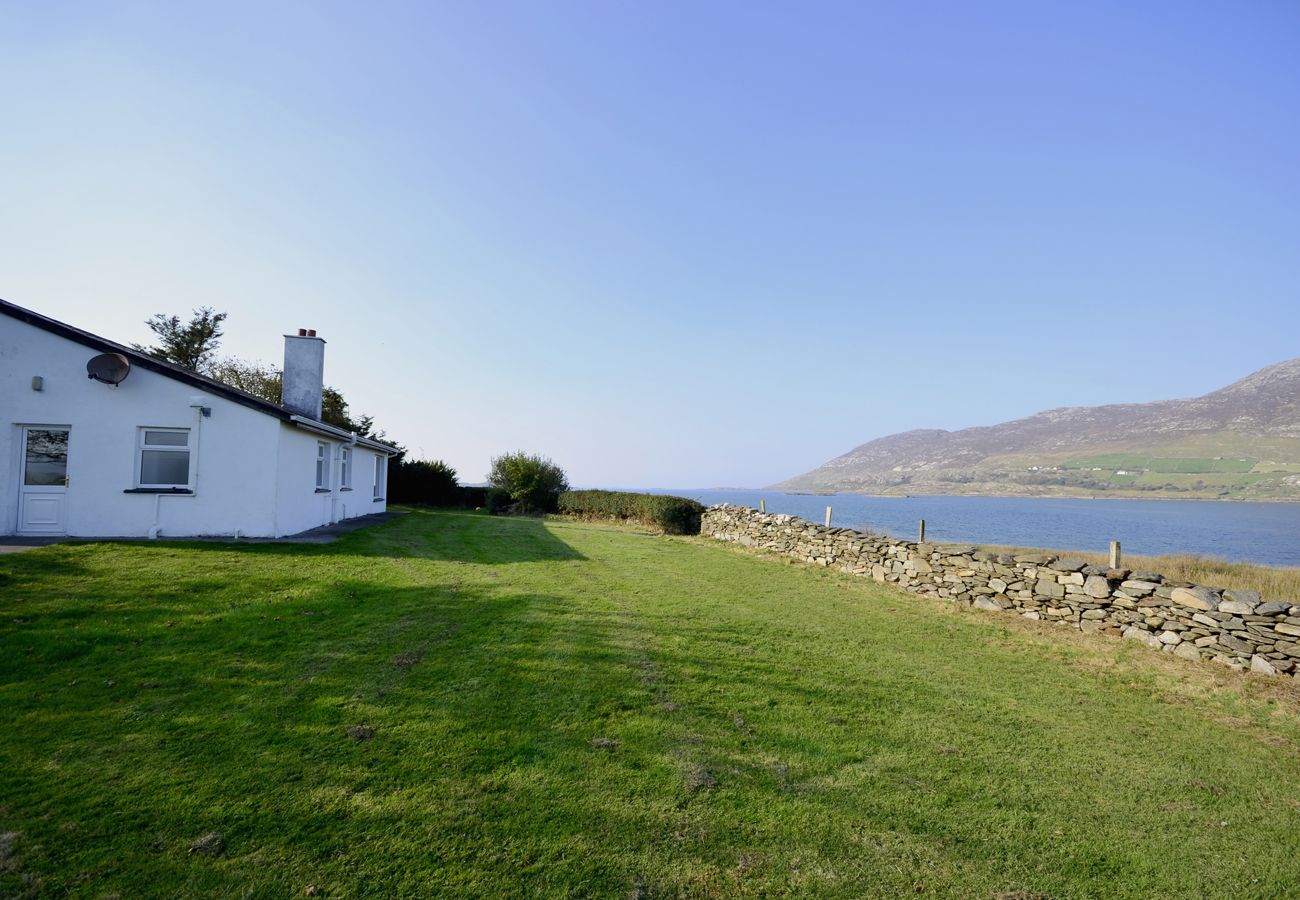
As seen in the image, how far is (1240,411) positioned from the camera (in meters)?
142

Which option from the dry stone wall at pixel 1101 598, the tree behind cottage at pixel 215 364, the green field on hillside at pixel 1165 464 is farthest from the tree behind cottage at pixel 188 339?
the green field on hillside at pixel 1165 464

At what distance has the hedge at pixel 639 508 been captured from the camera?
26047 mm

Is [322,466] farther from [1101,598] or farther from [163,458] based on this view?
[1101,598]

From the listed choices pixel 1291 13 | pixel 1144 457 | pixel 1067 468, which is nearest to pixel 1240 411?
pixel 1144 457

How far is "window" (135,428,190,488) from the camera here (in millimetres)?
12477

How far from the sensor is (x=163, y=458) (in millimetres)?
12617

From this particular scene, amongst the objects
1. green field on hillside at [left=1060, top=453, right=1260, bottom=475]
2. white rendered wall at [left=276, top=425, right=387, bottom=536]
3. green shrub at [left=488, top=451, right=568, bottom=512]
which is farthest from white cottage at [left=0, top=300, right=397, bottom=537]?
green field on hillside at [left=1060, top=453, right=1260, bottom=475]

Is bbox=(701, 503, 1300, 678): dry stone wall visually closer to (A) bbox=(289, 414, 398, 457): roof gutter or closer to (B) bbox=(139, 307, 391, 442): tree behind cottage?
(A) bbox=(289, 414, 398, 457): roof gutter

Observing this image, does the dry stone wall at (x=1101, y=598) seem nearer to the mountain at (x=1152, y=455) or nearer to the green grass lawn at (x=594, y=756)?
the green grass lawn at (x=594, y=756)

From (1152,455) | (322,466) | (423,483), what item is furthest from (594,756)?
(1152,455)

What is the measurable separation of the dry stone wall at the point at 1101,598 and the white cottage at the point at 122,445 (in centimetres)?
→ 1366

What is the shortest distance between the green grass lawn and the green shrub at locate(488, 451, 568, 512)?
24.2 meters

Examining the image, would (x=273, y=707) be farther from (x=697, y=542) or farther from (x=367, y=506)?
(x=367, y=506)

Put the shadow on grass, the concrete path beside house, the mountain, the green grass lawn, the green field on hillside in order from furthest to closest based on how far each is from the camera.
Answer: the green field on hillside
the mountain
the concrete path beside house
the shadow on grass
the green grass lawn
